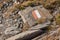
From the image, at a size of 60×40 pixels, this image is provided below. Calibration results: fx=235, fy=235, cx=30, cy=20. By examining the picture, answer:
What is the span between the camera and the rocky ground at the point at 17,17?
8.71 m

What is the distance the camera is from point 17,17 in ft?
34.5

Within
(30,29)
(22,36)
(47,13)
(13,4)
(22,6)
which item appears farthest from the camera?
(13,4)

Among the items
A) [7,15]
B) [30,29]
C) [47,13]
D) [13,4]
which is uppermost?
[13,4]

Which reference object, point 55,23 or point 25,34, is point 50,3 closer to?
point 55,23

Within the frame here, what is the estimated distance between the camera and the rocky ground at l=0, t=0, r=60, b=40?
8.71 meters

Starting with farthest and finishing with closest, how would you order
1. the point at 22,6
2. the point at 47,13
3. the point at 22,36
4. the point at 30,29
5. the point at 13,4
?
the point at 13,4 < the point at 22,6 < the point at 47,13 < the point at 30,29 < the point at 22,36

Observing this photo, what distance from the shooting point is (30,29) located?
909cm

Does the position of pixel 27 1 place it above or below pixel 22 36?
above

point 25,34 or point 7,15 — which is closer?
point 25,34

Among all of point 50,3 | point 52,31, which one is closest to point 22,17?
point 50,3

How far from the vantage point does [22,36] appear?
8492 millimetres

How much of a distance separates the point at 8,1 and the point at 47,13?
3.11 meters

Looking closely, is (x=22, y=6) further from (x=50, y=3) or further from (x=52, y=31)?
(x=52, y=31)

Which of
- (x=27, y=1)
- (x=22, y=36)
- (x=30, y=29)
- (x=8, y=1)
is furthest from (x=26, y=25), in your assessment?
(x=8, y=1)
